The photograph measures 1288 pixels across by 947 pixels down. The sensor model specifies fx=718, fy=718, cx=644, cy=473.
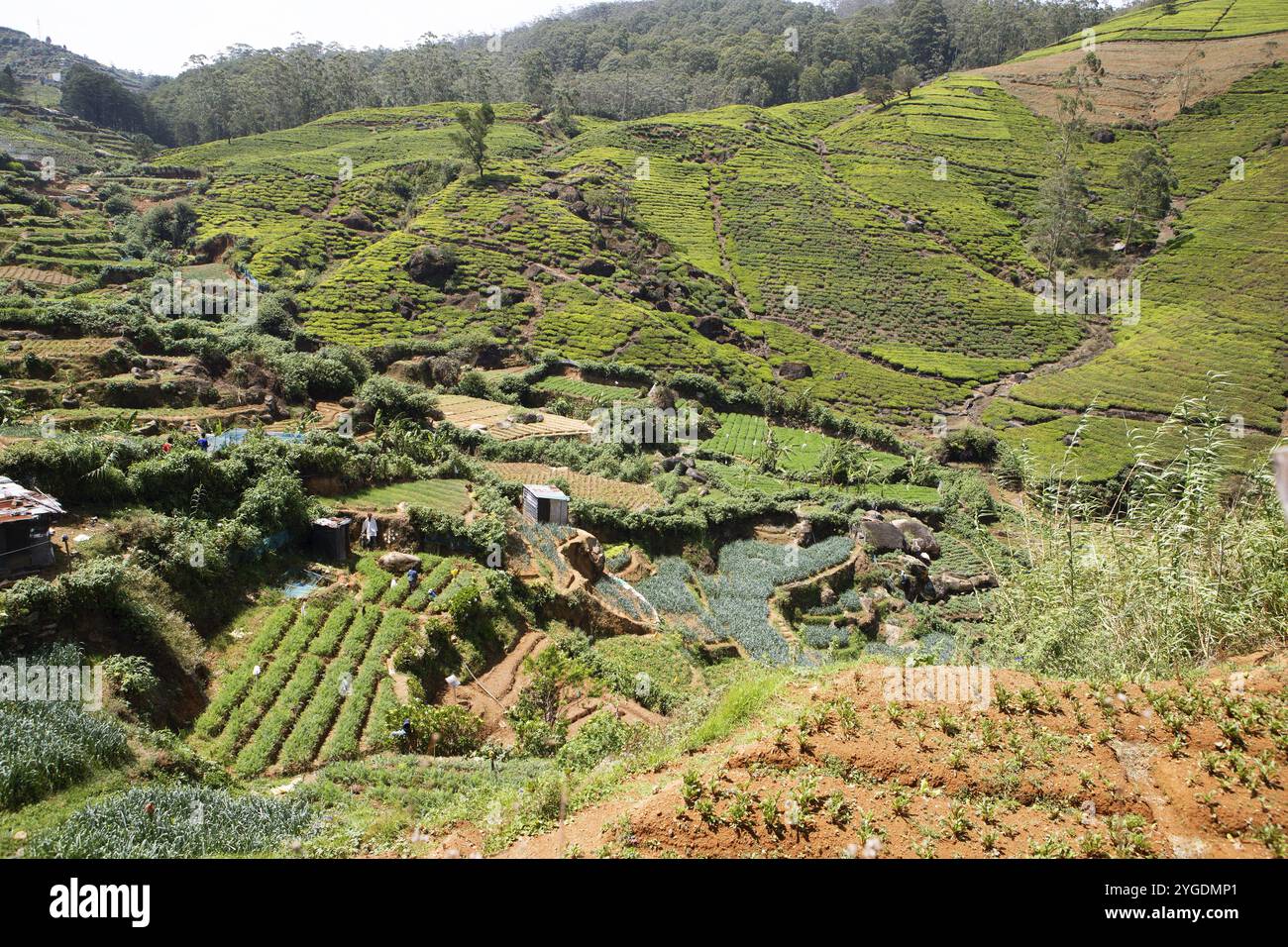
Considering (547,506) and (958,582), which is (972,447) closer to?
(958,582)

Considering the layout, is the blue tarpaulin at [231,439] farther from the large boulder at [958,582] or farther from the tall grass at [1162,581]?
the large boulder at [958,582]

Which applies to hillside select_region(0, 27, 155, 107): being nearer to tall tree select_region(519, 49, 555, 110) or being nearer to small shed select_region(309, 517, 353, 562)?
tall tree select_region(519, 49, 555, 110)

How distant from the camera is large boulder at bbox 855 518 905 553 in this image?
32094mm

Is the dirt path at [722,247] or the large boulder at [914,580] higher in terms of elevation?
the dirt path at [722,247]

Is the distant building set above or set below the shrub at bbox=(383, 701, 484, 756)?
above

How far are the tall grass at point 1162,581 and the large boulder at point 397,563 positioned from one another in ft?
46.3

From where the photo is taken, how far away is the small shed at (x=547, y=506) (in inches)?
960

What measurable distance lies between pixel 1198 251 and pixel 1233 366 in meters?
23.9

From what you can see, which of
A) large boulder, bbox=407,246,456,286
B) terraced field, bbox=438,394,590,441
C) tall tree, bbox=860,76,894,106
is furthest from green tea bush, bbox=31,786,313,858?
tall tree, bbox=860,76,894,106

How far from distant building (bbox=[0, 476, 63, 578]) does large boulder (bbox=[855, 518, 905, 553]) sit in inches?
1107

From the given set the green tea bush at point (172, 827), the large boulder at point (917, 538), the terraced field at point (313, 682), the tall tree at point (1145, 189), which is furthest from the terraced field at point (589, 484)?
the tall tree at point (1145, 189)

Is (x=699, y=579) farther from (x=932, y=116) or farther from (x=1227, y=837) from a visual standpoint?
(x=932, y=116)

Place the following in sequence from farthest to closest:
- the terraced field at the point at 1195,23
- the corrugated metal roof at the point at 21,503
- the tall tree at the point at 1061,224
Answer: the terraced field at the point at 1195,23 → the tall tree at the point at 1061,224 → the corrugated metal roof at the point at 21,503
